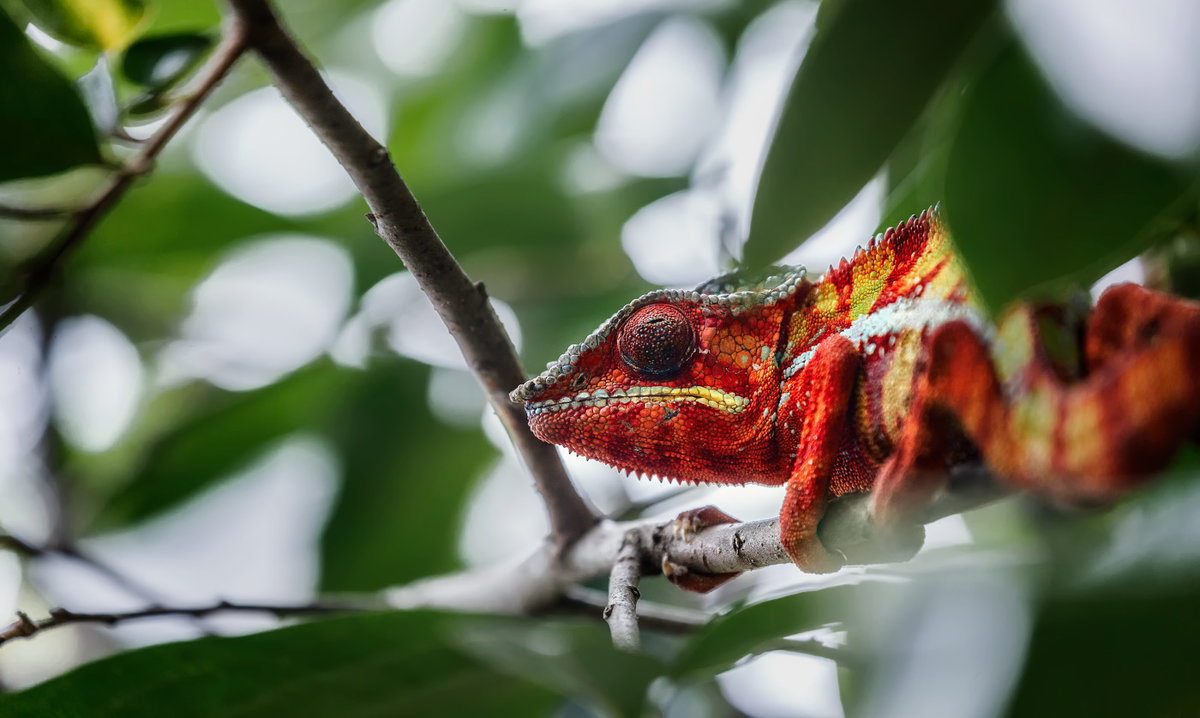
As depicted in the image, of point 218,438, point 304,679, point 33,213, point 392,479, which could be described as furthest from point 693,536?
point 218,438

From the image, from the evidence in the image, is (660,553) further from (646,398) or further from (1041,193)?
(1041,193)

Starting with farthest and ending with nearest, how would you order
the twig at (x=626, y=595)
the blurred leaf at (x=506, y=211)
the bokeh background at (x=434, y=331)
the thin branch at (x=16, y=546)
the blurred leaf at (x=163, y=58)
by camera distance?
1. the blurred leaf at (x=506, y=211)
2. the thin branch at (x=16, y=546)
3. the blurred leaf at (x=163, y=58)
4. the twig at (x=626, y=595)
5. the bokeh background at (x=434, y=331)

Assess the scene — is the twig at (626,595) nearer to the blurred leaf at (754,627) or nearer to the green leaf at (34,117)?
the blurred leaf at (754,627)

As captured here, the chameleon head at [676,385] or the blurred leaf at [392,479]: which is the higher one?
the blurred leaf at [392,479]

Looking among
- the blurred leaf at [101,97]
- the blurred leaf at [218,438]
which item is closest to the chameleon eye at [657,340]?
the blurred leaf at [101,97]

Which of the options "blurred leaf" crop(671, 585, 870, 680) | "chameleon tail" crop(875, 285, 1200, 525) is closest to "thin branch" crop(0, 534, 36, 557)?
"blurred leaf" crop(671, 585, 870, 680)

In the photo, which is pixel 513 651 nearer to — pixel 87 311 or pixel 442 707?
pixel 442 707
